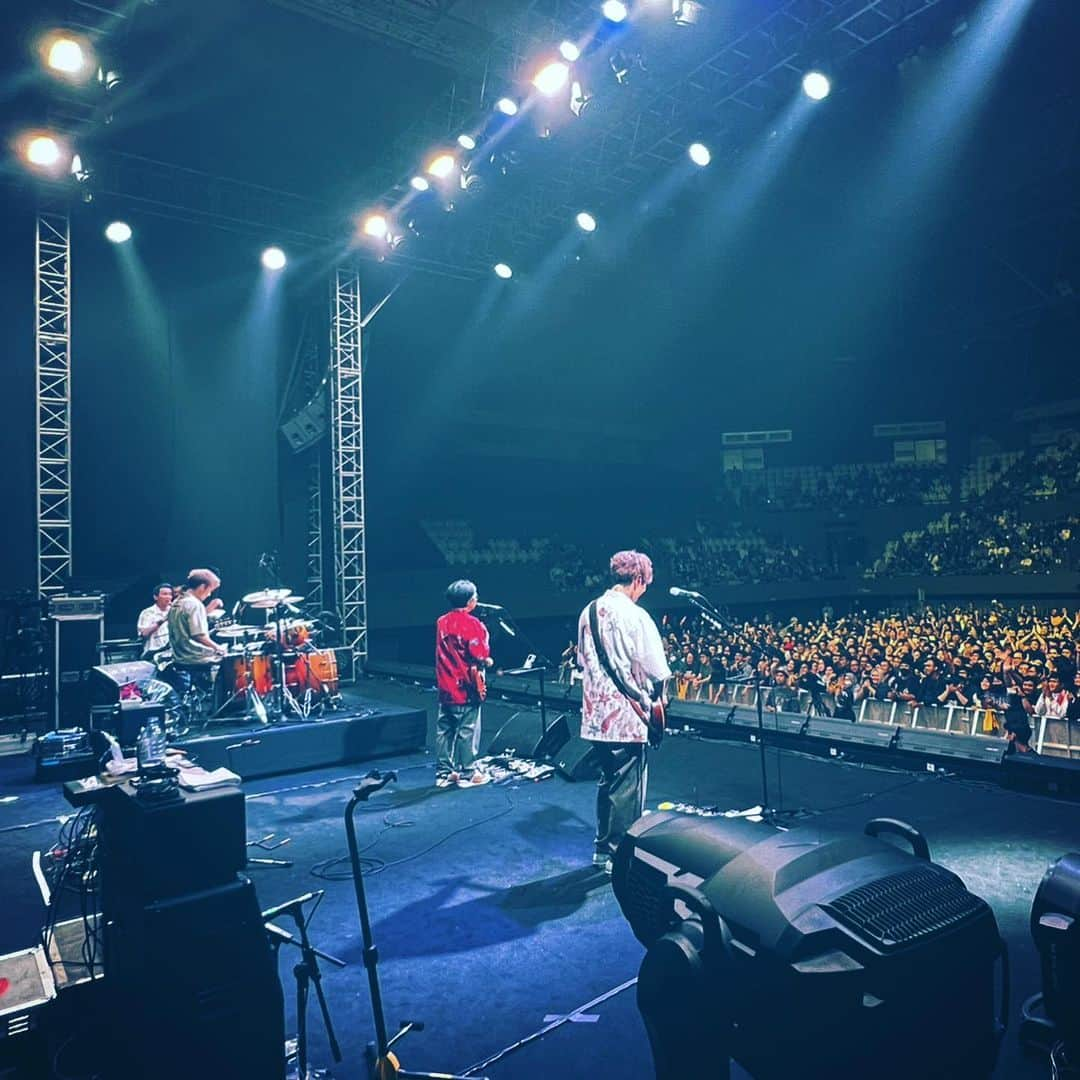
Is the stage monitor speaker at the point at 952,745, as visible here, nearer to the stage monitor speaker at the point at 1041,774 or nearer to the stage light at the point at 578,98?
the stage monitor speaker at the point at 1041,774

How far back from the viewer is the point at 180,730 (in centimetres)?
687

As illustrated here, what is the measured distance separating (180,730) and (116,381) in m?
6.74

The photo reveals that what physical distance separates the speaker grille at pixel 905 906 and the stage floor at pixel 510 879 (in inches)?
6.8

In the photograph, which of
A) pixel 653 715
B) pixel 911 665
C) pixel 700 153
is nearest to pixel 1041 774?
pixel 653 715

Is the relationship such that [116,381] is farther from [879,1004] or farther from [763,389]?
[763,389]

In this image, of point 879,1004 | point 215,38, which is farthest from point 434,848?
point 215,38

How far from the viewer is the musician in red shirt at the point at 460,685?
591 centimetres

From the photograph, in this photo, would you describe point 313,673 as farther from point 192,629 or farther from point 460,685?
point 460,685

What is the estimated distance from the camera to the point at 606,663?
4.06 meters

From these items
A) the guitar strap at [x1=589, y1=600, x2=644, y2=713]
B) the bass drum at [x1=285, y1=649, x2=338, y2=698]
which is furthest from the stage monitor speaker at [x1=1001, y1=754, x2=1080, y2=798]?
the bass drum at [x1=285, y1=649, x2=338, y2=698]

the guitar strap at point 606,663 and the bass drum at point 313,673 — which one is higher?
the guitar strap at point 606,663

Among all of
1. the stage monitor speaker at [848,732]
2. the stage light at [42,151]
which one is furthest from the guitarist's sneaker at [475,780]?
the stage light at [42,151]

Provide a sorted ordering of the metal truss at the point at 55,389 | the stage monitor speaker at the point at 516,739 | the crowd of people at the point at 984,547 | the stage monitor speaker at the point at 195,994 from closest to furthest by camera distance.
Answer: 1. the stage monitor speaker at the point at 195,994
2. the stage monitor speaker at the point at 516,739
3. the metal truss at the point at 55,389
4. the crowd of people at the point at 984,547

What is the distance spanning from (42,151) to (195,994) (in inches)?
373
